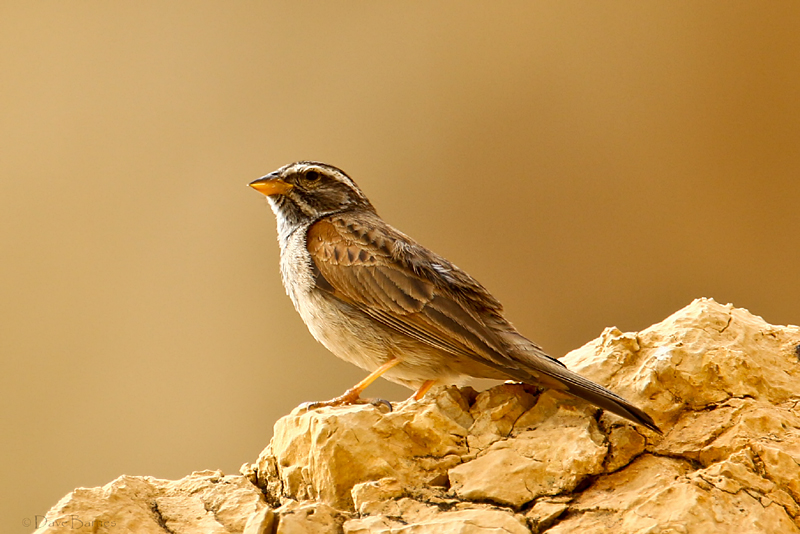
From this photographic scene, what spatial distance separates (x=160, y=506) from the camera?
3.95 metres

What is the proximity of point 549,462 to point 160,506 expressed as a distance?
1907mm

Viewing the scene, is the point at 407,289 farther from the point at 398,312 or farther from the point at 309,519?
Result: the point at 309,519

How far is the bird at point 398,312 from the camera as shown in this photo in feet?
14.1

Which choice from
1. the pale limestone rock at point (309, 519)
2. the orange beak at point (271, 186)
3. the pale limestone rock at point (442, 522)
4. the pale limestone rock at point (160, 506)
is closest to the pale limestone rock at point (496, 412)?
the pale limestone rock at point (442, 522)

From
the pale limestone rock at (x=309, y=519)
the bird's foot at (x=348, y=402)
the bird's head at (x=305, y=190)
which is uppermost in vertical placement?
the bird's head at (x=305, y=190)

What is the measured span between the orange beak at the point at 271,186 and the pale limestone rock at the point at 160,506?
83.8 inches

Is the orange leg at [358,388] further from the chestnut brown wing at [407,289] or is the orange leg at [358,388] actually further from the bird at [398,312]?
the chestnut brown wing at [407,289]

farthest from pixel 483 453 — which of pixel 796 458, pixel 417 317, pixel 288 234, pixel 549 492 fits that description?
pixel 288 234

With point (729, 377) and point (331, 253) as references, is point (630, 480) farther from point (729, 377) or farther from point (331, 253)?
point (331, 253)

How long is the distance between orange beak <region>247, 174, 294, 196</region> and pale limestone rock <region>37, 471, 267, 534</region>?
2129 millimetres

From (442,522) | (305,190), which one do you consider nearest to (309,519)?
(442,522)

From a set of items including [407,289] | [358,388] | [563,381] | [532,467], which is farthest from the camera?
[407,289]

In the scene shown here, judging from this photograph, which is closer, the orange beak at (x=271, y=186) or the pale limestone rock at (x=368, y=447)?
the pale limestone rock at (x=368, y=447)

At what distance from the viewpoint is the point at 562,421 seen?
3865 mm
